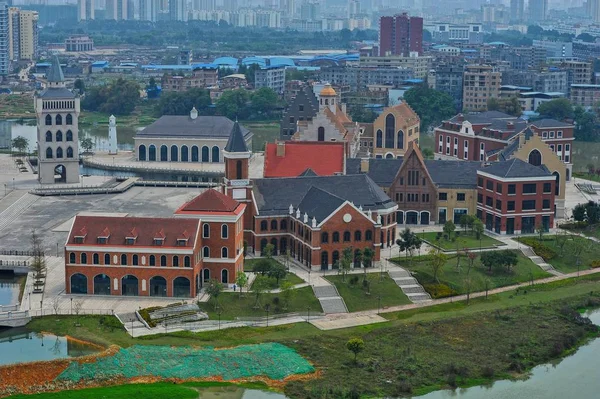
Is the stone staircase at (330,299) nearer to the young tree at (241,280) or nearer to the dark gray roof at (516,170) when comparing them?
the young tree at (241,280)

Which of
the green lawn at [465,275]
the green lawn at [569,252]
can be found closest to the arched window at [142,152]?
the green lawn at [569,252]

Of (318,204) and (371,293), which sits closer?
(371,293)

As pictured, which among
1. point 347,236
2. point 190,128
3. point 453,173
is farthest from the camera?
point 190,128

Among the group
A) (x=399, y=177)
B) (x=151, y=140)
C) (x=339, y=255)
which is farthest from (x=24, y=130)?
(x=339, y=255)

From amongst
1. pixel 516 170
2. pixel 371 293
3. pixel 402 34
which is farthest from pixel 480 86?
pixel 371 293

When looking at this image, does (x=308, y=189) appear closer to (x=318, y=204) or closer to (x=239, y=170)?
(x=318, y=204)

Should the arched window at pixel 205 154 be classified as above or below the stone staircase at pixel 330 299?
above

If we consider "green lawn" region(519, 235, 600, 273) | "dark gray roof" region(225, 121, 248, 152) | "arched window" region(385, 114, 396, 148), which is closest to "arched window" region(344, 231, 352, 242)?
"dark gray roof" region(225, 121, 248, 152)
